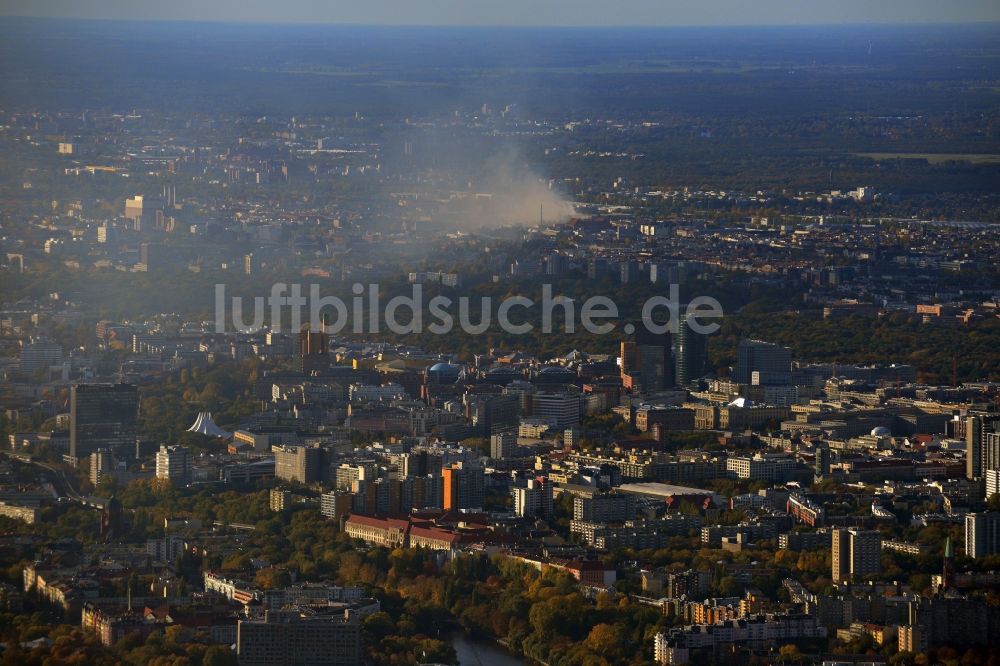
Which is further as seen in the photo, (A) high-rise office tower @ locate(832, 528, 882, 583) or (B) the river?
(A) high-rise office tower @ locate(832, 528, 882, 583)

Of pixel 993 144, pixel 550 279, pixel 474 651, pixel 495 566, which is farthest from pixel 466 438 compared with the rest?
pixel 993 144

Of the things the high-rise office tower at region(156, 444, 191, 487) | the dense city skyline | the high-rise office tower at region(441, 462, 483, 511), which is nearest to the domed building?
the dense city skyline

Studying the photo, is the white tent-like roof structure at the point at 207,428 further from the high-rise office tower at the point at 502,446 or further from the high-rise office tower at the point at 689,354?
the high-rise office tower at the point at 689,354

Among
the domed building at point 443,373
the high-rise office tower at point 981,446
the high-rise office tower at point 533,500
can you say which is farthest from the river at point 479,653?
Result: the domed building at point 443,373

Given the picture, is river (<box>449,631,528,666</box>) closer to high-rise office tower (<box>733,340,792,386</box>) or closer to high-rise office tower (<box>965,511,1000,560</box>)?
high-rise office tower (<box>965,511,1000,560</box>)

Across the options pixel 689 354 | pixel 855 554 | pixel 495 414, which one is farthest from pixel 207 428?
pixel 855 554

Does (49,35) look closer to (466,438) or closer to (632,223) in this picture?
(632,223)
